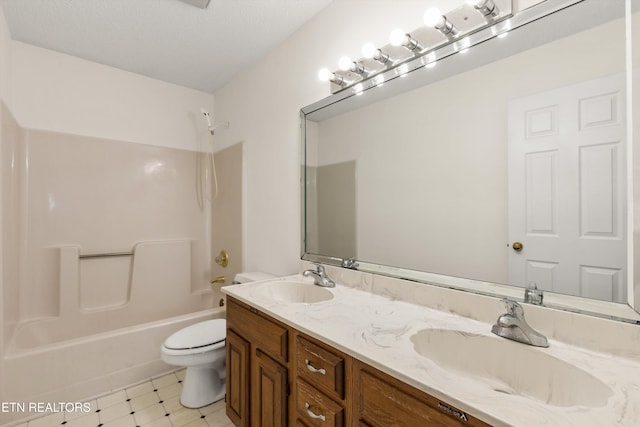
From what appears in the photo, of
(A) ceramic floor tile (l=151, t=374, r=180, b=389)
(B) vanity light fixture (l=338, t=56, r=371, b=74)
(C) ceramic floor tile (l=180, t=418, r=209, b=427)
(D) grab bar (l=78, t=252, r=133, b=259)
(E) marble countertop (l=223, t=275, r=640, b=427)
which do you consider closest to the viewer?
(E) marble countertop (l=223, t=275, r=640, b=427)

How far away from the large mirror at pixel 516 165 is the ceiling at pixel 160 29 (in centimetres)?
86

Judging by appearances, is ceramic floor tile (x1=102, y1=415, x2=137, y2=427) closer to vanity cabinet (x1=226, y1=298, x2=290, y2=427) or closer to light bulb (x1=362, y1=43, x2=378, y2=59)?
vanity cabinet (x1=226, y1=298, x2=290, y2=427)

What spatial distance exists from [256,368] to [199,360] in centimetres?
65

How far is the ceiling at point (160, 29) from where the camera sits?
5.37 feet

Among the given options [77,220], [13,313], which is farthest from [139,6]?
[13,313]

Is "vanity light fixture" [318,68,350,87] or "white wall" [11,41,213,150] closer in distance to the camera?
"vanity light fixture" [318,68,350,87]

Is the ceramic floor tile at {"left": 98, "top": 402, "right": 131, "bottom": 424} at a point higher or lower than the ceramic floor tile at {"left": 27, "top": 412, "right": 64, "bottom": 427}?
higher

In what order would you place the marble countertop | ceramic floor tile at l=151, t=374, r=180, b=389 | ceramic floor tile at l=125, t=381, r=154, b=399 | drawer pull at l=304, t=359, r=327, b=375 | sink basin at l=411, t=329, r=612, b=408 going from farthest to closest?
ceramic floor tile at l=151, t=374, r=180, b=389, ceramic floor tile at l=125, t=381, r=154, b=399, drawer pull at l=304, t=359, r=327, b=375, sink basin at l=411, t=329, r=612, b=408, the marble countertop

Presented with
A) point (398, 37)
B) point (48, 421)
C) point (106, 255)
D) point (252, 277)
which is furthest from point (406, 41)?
point (48, 421)

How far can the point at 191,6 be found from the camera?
1.63 metres

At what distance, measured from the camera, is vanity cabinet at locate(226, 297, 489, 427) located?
0.71 meters

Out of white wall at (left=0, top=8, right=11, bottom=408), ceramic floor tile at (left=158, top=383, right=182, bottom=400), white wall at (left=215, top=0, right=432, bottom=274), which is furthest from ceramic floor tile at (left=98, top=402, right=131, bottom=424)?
white wall at (left=215, top=0, right=432, bottom=274)

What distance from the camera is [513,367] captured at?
835mm

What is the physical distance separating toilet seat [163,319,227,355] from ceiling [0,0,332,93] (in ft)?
6.47
